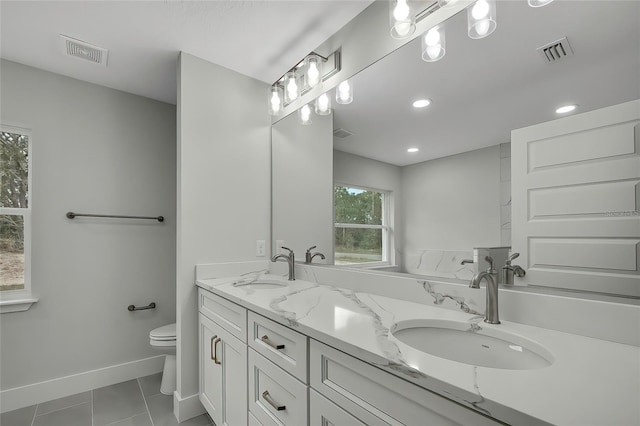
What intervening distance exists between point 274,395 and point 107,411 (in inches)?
65.1

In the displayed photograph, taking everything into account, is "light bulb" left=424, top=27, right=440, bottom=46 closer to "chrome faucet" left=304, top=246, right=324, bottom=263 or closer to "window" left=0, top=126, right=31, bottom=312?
"chrome faucet" left=304, top=246, right=324, bottom=263

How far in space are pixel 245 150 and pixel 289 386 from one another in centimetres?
176

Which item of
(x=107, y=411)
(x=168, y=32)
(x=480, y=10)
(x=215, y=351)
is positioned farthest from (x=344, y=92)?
(x=107, y=411)

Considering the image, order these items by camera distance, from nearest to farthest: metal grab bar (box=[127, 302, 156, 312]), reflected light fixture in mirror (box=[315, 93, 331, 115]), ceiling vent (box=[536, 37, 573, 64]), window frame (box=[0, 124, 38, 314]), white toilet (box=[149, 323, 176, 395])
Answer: ceiling vent (box=[536, 37, 573, 64]) < reflected light fixture in mirror (box=[315, 93, 331, 115]) < window frame (box=[0, 124, 38, 314]) < white toilet (box=[149, 323, 176, 395]) < metal grab bar (box=[127, 302, 156, 312])

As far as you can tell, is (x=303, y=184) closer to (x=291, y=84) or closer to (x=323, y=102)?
(x=323, y=102)

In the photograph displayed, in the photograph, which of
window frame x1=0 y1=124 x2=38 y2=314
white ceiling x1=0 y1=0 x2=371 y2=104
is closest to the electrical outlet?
white ceiling x1=0 y1=0 x2=371 y2=104

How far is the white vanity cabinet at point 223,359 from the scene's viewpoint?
1474 millimetres

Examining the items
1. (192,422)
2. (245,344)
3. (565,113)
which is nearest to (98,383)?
(192,422)

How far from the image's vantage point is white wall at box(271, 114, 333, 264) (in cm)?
197

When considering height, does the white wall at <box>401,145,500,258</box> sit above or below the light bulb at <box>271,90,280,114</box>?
below

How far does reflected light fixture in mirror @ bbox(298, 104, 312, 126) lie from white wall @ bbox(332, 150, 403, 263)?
421mm

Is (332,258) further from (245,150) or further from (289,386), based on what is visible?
(245,150)

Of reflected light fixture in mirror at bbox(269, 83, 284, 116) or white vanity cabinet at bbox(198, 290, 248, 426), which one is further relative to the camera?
reflected light fixture in mirror at bbox(269, 83, 284, 116)

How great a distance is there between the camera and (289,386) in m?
1.10
